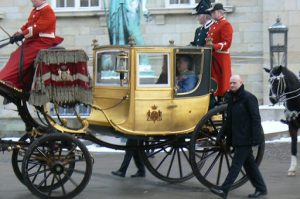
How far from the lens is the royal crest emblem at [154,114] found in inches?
338

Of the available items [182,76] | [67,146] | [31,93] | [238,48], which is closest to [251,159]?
[182,76]

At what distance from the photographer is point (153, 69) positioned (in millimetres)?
8867

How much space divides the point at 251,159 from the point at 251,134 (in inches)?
17.6

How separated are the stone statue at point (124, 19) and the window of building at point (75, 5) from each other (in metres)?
4.12

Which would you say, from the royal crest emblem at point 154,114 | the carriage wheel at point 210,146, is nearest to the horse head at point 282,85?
the carriage wheel at point 210,146

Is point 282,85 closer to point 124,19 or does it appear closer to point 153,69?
point 153,69

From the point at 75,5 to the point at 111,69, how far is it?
9.74 meters

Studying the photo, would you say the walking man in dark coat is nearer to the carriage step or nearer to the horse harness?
the horse harness

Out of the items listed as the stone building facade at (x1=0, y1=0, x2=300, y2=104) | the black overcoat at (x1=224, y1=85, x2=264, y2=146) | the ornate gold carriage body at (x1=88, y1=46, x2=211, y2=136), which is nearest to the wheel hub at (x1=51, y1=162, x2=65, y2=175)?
the ornate gold carriage body at (x1=88, y1=46, x2=211, y2=136)

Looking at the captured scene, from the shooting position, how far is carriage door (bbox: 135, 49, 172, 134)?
8.55 metres

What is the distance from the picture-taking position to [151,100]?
28.2ft

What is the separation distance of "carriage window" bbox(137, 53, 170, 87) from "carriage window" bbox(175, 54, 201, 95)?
0.49 feet

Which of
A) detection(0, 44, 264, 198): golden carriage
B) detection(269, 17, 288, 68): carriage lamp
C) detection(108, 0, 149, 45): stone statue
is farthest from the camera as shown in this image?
detection(269, 17, 288, 68): carriage lamp

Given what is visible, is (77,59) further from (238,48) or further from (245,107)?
(238,48)
